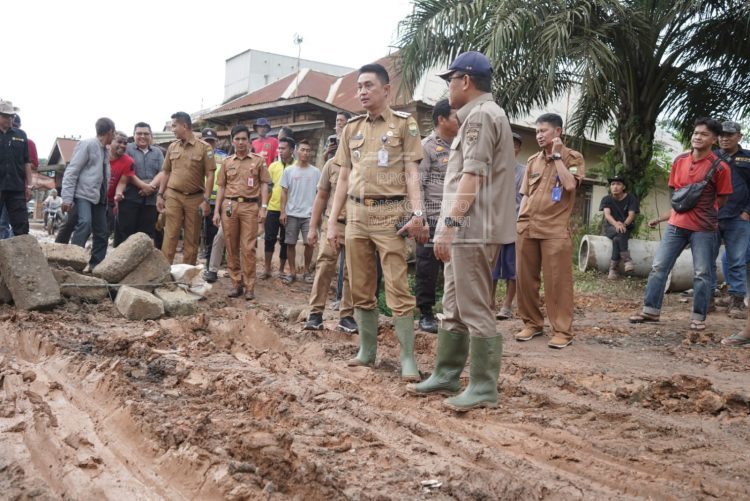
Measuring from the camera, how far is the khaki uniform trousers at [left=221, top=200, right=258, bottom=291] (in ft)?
24.0

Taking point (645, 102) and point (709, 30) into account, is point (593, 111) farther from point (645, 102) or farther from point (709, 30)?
point (709, 30)

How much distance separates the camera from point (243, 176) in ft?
24.1

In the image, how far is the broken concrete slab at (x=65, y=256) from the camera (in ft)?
21.8

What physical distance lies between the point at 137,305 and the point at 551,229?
3.82m

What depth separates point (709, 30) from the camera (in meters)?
10.2

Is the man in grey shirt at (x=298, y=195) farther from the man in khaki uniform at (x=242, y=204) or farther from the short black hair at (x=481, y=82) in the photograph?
the short black hair at (x=481, y=82)

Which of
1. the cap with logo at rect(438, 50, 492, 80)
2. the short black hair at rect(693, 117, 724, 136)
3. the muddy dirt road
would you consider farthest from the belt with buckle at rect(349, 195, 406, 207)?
the short black hair at rect(693, 117, 724, 136)

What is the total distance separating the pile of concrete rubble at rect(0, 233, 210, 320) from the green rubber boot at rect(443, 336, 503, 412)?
3680 millimetres

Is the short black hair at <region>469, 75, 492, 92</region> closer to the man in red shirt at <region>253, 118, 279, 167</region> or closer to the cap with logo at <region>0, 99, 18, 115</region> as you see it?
the cap with logo at <region>0, 99, 18, 115</region>

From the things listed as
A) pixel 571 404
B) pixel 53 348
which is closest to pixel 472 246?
pixel 571 404

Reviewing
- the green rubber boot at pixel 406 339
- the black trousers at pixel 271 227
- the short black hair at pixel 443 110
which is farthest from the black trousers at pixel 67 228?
the green rubber boot at pixel 406 339

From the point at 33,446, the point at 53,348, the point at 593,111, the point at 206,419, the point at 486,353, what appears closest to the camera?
the point at 33,446

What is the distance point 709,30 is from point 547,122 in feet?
22.6

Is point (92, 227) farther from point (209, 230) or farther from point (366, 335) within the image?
point (366, 335)
